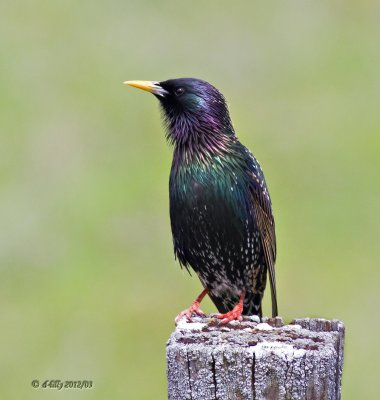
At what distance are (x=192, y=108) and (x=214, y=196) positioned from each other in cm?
51

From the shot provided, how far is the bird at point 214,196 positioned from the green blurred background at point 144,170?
264 cm

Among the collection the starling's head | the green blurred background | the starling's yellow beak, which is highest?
the starling's yellow beak

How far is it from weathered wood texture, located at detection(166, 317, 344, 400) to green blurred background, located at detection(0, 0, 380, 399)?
192 inches

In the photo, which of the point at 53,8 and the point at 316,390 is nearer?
the point at 316,390

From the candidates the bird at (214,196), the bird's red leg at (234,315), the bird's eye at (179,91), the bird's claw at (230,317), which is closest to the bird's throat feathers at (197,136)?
the bird at (214,196)

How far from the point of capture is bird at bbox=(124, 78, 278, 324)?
767 centimetres

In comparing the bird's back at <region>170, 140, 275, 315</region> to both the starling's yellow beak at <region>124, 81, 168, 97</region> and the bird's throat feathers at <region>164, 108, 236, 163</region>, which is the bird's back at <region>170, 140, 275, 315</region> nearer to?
the bird's throat feathers at <region>164, 108, 236, 163</region>

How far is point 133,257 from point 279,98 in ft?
11.8

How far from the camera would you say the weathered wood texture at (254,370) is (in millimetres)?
5262

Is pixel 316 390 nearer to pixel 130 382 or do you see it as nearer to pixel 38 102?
pixel 130 382

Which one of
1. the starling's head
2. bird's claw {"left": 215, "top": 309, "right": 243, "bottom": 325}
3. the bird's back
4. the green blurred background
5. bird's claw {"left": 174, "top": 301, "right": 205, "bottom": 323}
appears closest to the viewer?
bird's claw {"left": 215, "top": 309, "right": 243, "bottom": 325}

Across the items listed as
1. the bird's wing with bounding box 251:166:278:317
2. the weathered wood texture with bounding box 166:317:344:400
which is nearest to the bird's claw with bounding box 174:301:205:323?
the bird's wing with bounding box 251:166:278:317

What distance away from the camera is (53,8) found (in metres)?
17.9

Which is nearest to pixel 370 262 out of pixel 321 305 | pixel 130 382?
pixel 321 305
